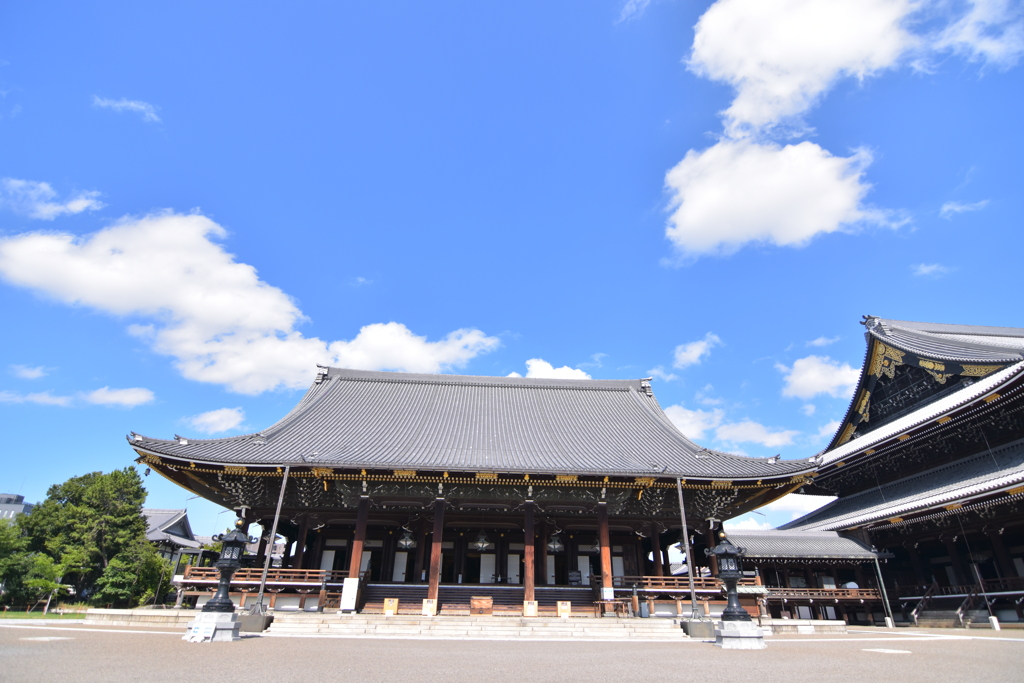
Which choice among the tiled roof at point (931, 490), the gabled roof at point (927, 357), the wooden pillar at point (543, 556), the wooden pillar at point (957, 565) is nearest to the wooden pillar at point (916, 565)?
the wooden pillar at point (957, 565)

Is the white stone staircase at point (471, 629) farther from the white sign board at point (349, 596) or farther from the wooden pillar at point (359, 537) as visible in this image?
the wooden pillar at point (359, 537)

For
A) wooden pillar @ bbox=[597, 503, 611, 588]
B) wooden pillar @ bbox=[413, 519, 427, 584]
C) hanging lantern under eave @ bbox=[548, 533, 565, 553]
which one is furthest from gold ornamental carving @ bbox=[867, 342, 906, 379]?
wooden pillar @ bbox=[413, 519, 427, 584]

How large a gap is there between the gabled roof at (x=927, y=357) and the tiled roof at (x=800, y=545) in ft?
20.4

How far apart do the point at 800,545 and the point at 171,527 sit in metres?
45.6

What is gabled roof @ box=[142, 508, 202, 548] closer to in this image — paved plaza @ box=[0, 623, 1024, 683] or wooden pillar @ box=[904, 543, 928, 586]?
paved plaza @ box=[0, 623, 1024, 683]

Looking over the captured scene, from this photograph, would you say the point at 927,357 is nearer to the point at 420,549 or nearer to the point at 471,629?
the point at 471,629

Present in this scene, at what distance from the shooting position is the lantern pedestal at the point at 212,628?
31.9ft

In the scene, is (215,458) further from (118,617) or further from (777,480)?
(777,480)

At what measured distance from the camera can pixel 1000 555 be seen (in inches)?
673

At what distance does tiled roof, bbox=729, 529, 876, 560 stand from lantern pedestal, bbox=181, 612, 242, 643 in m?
19.9

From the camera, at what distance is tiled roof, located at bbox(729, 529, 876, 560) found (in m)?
21.8

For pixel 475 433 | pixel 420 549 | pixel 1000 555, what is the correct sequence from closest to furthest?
pixel 1000 555 → pixel 420 549 → pixel 475 433

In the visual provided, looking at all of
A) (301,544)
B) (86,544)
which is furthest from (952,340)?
(86,544)

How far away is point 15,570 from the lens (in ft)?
70.6
